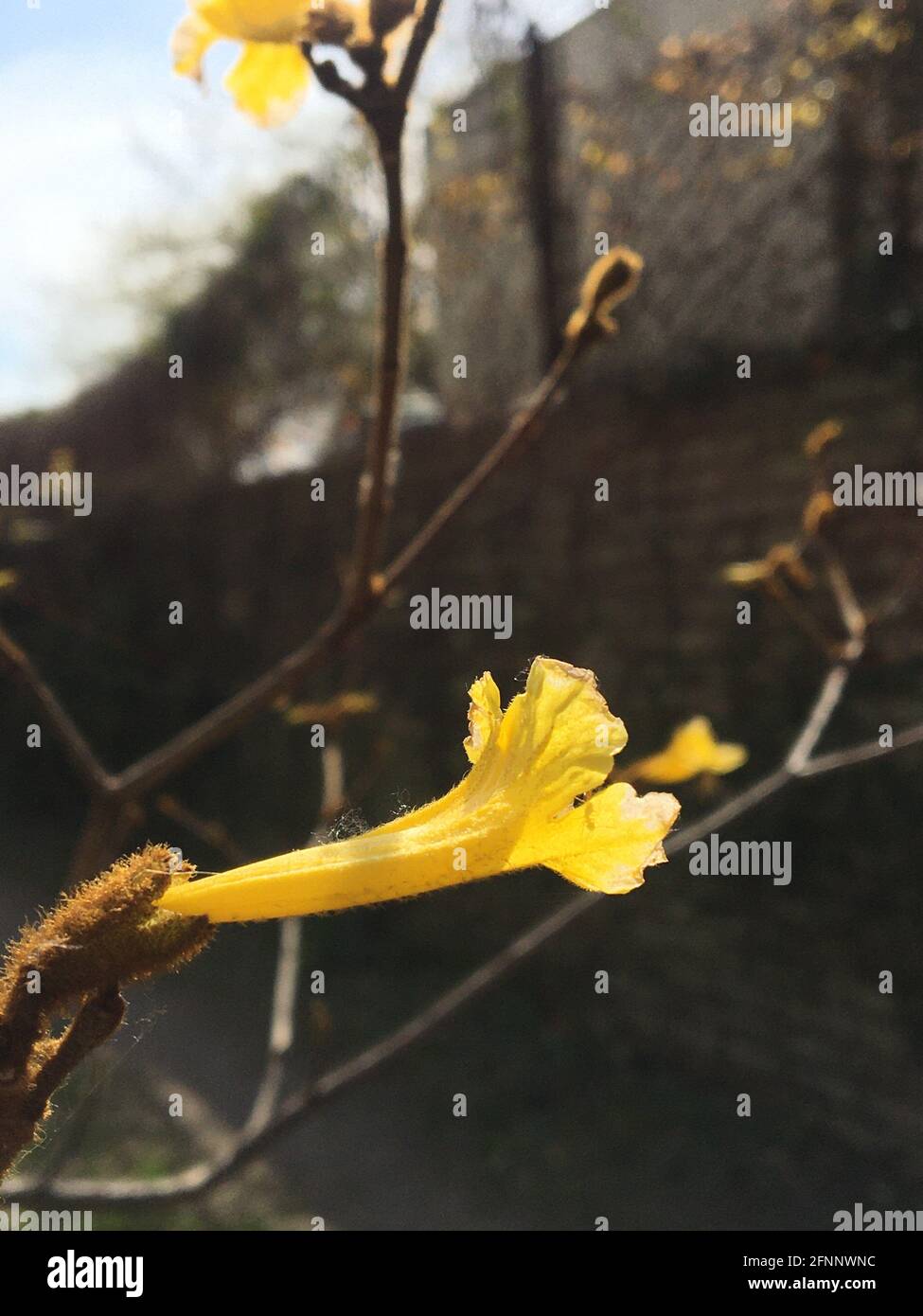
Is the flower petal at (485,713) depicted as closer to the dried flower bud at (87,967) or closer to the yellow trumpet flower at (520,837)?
the yellow trumpet flower at (520,837)

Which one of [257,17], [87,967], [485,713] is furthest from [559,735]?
[257,17]

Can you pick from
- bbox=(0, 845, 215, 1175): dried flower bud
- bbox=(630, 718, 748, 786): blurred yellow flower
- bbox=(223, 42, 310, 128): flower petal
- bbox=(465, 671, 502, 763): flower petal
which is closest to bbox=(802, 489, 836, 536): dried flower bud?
bbox=(630, 718, 748, 786): blurred yellow flower

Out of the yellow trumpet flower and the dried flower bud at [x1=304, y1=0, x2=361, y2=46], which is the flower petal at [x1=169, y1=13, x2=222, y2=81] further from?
the yellow trumpet flower

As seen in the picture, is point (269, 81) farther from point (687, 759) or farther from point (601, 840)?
point (687, 759)

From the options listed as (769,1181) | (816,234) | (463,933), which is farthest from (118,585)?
(769,1181)

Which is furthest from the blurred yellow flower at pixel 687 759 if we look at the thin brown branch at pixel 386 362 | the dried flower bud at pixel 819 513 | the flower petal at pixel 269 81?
the flower petal at pixel 269 81

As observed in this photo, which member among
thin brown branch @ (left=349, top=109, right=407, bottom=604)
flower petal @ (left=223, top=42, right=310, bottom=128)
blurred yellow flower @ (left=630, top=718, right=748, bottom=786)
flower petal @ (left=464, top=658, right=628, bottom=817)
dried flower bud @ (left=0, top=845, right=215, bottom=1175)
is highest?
flower petal @ (left=223, top=42, right=310, bottom=128)
